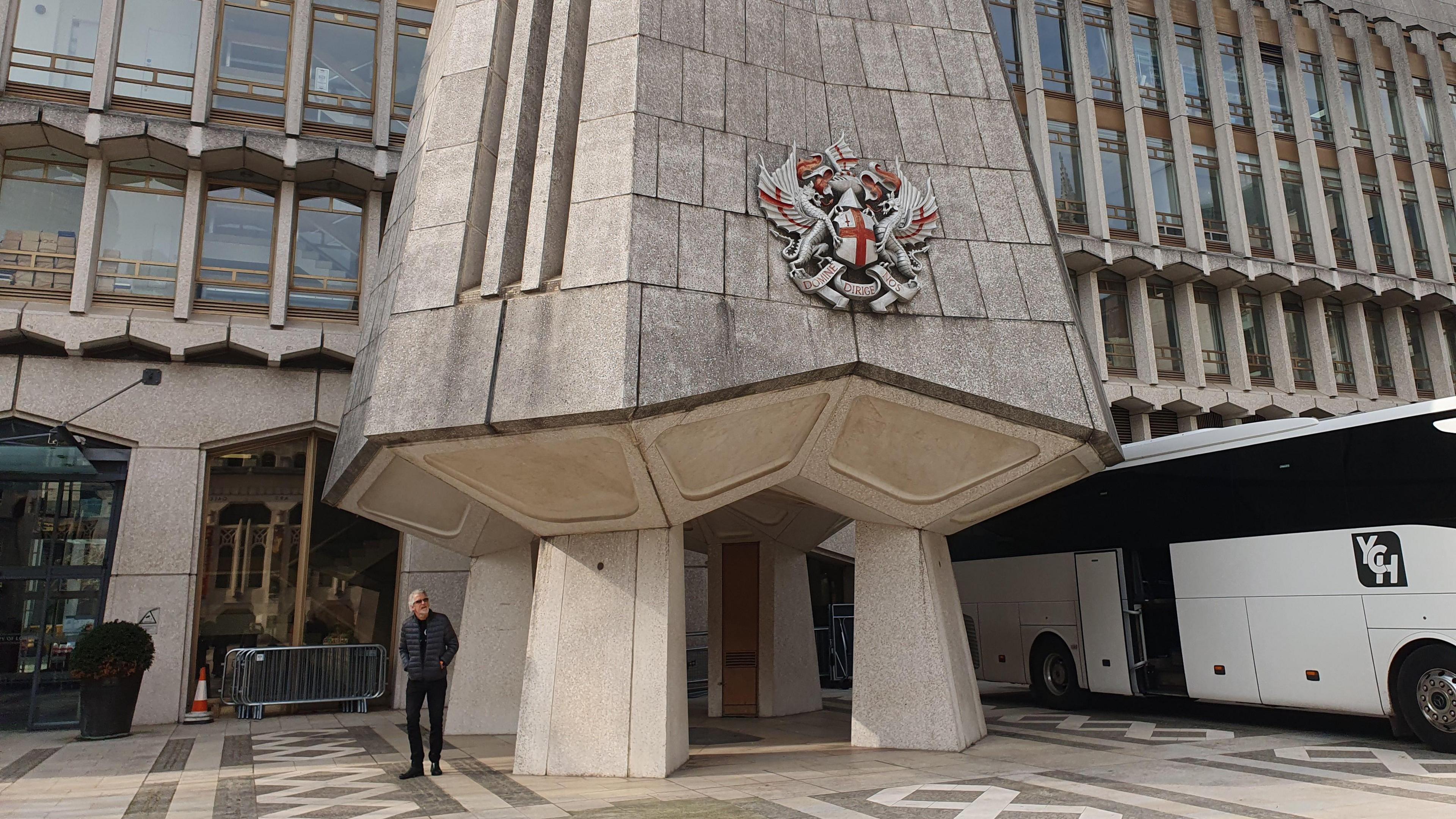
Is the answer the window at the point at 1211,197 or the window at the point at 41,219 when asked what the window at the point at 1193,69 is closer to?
the window at the point at 1211,197

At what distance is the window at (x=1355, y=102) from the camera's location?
28.0 meters

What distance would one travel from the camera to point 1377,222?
1073 inches

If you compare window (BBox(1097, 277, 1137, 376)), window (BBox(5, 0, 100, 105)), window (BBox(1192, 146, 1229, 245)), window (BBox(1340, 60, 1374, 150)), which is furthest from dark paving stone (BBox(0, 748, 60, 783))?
window (BBox(1340, 60, 1374, 150))

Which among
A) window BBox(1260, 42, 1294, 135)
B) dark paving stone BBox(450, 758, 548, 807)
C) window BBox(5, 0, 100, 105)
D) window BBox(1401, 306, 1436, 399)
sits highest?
window BBox(1260, 42, 1294, 135)

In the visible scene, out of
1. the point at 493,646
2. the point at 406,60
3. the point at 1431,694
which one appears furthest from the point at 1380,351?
the point at 406,60

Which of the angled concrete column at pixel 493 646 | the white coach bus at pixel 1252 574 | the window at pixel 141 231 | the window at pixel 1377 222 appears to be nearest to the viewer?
the white coach bus at pixel 1252 574

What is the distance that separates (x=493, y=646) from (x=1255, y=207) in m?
22.7

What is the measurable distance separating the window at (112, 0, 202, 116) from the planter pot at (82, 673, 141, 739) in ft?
33.2

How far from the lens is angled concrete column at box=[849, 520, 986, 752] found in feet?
37.5

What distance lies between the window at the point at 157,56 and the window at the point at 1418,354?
98.1 ft

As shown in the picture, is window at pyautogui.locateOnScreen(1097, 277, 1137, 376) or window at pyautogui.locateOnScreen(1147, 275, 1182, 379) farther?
window at pyautogui.locateOnScreen(1147, 275, 1182, 379)

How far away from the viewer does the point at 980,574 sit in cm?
1698

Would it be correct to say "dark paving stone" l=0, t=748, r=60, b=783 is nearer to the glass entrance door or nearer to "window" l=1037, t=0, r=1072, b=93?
the glass entrance door

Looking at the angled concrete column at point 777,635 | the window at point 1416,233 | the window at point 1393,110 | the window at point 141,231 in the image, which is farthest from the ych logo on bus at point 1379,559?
the window at point 1393,110
